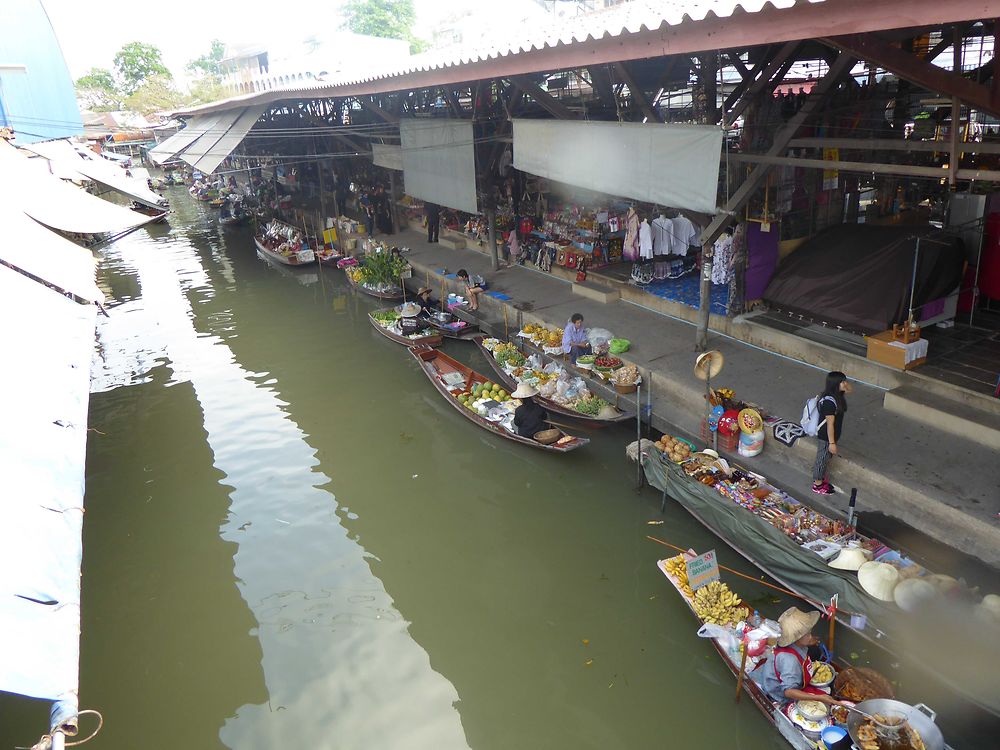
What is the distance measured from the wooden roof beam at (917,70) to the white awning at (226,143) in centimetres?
1815

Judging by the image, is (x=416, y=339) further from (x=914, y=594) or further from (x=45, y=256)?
(x=914, y=594)

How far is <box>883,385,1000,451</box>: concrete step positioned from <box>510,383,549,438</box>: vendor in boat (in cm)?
502

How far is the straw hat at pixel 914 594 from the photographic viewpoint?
6.10 metres

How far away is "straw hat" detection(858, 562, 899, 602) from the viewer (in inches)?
255

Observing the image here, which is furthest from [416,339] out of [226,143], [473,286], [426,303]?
[226,143]

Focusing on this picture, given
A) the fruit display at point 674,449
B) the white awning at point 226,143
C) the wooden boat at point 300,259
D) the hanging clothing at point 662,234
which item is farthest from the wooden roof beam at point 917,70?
the wooden boat at point 300,259

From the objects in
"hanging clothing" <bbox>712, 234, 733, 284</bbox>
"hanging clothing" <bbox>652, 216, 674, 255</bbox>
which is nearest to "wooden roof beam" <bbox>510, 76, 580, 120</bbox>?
"hanging clothing" <bbox>652, 216, 674, 255</bbox>

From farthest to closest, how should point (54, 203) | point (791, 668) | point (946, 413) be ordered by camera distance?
point (54, 203)
point (946, 413)
point (791, 668)

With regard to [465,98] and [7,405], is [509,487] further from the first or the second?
[465,98]

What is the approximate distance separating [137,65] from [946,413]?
82.4m

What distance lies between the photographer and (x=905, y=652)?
599 centimetres

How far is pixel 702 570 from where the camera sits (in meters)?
6.95

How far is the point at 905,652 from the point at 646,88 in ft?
41.6

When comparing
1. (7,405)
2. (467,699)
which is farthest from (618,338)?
(7,405)
